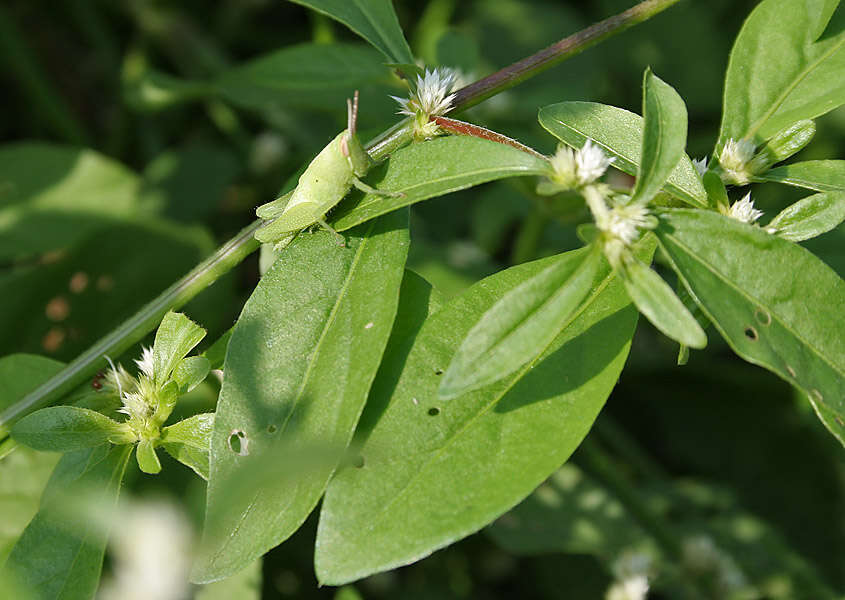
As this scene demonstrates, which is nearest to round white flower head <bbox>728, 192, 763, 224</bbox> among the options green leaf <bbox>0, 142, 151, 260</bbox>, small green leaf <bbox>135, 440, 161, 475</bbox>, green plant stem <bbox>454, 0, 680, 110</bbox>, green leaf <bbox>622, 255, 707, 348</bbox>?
green leaf <bbox>622, 255, 707, 348</bbox>

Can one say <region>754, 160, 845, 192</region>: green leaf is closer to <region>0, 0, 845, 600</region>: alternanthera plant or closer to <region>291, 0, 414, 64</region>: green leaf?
<region>0, 0, 845, 600</region>: alternanthera plant

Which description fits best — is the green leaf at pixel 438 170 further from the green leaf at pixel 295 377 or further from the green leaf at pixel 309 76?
→ the green leaf at pixel 309 76

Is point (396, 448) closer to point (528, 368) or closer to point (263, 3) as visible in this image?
point (528, 368)

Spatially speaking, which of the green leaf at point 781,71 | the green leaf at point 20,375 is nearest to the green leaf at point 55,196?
the green leaf at point 20,375

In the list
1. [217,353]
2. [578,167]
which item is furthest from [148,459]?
[578,167]

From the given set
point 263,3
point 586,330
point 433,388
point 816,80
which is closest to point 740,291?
point 586,330
